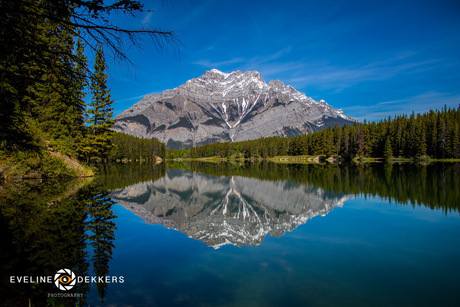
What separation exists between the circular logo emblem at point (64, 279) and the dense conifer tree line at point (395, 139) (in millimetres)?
97042

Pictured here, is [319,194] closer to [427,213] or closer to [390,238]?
[427,213]

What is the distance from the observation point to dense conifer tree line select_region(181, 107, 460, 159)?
77625mm

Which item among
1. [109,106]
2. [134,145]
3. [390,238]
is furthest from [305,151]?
[390,238]

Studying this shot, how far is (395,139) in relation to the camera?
93250mm

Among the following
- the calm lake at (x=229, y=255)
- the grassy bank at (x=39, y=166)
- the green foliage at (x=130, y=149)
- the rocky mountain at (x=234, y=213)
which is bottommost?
the rocky mountain at (x=234, y=213)

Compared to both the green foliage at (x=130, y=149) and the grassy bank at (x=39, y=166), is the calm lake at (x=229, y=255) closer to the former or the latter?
the grassy bank at (x=39, y=166)

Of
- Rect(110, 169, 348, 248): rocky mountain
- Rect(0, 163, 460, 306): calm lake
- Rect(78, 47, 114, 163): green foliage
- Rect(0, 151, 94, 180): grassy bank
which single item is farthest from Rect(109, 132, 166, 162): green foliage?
Rect(0, 163, 460, 306): calm lake

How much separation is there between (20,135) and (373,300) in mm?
9894

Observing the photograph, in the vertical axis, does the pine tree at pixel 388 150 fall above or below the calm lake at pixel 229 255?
above

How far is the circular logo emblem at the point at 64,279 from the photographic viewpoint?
5.45 m

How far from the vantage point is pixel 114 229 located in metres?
10.5

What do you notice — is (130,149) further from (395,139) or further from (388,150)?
(395,139)

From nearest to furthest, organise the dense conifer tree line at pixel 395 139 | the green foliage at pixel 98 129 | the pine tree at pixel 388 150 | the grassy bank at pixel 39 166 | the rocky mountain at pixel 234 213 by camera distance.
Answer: the rocky mountain at pixel 234 213 < the grassy bank at pixel 39 166 < the green foliage at pixel 98 129 < the dense conifer tree line at pixel 395 139 < the pine tree at pixel 388 150

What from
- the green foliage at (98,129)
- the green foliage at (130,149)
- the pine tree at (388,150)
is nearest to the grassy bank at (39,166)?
the green foliage at (98,129)
